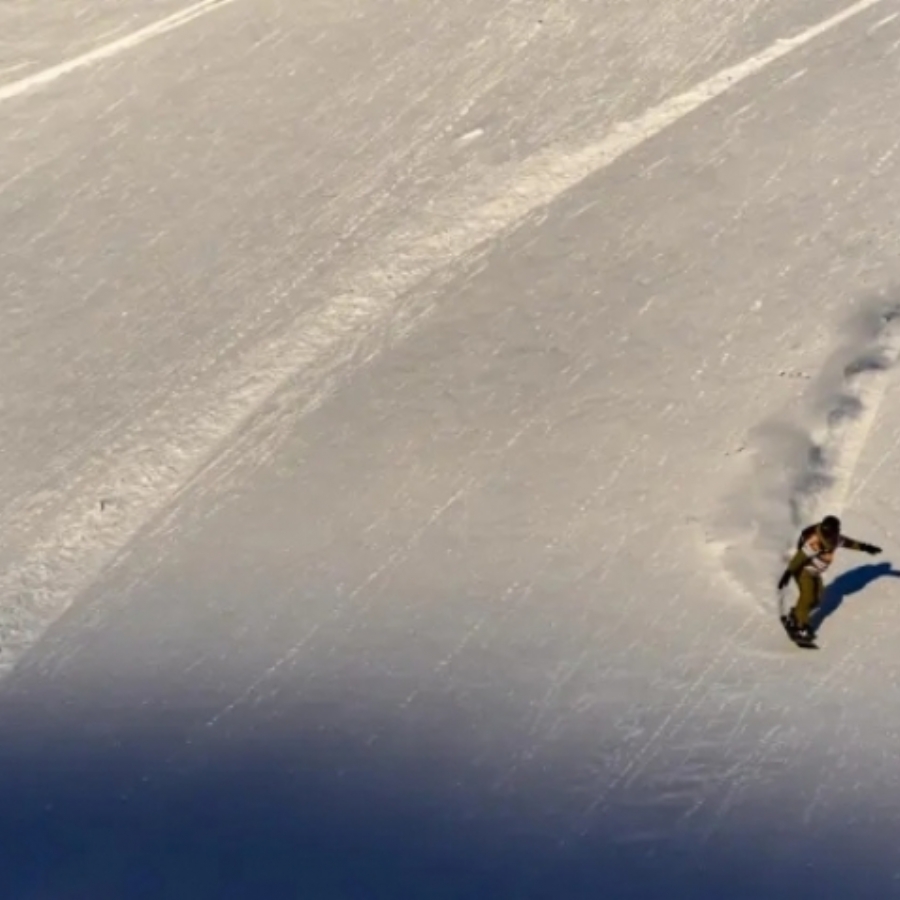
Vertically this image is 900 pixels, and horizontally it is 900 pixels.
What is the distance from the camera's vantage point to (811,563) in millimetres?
14352

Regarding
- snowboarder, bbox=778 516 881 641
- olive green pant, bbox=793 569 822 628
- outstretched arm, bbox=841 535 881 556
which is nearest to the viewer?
snowboarder, bbox=778 516 881 641

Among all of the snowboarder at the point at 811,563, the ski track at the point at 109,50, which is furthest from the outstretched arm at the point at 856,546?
the ski track at the point at 109,50

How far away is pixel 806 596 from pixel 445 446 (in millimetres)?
4583

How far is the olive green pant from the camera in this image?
14.5 meters

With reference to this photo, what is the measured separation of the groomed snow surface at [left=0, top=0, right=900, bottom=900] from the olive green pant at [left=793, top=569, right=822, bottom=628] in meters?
0.42

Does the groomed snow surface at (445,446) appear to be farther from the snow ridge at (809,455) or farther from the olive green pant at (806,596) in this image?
the olive green pant at (806,596)

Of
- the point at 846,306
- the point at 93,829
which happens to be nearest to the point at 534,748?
the point at 93,829

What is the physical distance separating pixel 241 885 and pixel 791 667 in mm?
5170

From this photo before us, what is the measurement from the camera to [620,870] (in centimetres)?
1303

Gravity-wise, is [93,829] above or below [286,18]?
Result: below

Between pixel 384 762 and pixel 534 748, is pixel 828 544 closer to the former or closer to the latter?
pixel 534 748

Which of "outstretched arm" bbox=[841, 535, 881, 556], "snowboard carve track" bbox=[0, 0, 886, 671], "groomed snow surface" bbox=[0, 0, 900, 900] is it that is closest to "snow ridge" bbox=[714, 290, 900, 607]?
"groomed snow surface" bbox=[0, 0, 900, 900]

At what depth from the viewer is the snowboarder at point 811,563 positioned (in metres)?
14.1

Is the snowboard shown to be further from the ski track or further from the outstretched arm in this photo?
the ski track
